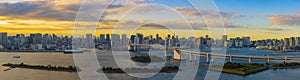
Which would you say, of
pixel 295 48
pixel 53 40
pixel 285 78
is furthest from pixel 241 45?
pixel 285 78

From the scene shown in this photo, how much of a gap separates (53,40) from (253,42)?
15169 millimetres

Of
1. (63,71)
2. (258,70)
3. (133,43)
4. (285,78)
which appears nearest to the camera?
(285,78)

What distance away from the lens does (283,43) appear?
21.3m

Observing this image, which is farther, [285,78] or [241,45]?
[241,45]

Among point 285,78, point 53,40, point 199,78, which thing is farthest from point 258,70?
point 53,40

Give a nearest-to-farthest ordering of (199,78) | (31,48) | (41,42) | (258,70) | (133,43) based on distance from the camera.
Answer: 1. (199,78)
2. (258,70)
3. (133,43)
4. (31,48)
5. (41,42)

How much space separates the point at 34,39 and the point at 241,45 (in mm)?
14387

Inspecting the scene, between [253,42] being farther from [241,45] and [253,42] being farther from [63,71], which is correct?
[63,71]

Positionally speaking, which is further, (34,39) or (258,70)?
(34,39)

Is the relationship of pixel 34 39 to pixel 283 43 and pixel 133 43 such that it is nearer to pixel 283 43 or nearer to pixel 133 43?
pixel 133 43

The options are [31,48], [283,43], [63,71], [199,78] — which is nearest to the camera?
[199,78]

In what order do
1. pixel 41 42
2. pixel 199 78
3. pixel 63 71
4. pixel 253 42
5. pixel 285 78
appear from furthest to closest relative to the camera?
pixel 253 42, pixel 41 42, pixel 63 71, pixel 285 78, pixel 199 78

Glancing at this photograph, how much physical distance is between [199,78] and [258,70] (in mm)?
2436

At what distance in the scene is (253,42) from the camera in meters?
24.1
